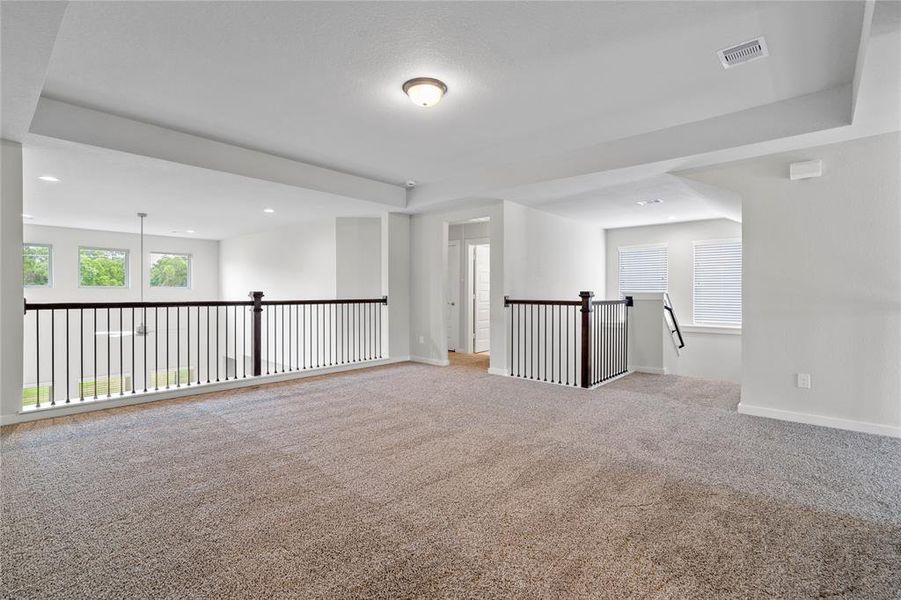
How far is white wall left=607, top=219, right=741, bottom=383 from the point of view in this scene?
706cm

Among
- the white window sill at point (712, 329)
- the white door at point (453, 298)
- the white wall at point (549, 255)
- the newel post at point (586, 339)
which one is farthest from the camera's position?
the white door at point (453, 298)

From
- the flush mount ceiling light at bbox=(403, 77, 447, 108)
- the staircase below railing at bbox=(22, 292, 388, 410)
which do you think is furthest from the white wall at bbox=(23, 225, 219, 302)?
the flush mount ceiling light at bbox=(403, 77, 447, 108)

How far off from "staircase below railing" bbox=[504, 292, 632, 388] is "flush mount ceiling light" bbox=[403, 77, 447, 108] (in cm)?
305

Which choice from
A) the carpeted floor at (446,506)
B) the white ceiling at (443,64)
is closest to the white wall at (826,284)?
the carpeted floor at (446,506)

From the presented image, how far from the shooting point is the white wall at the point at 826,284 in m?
3.43

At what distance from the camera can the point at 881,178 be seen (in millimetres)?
3438

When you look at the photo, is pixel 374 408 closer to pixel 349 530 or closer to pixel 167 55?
pixel 349 530

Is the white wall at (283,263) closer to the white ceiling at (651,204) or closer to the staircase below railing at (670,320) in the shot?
the white ceiling at (651,204)

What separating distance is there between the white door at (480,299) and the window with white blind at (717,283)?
3.80 m

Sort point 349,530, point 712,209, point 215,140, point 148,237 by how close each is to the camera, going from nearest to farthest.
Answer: point 349,530, point 215,140, point 712,209, point 148,237

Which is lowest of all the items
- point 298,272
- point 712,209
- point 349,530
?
point 349,530

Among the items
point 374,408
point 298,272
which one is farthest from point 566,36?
point 298,272

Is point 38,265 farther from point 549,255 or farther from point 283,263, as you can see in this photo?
point 549,255

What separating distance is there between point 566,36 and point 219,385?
4924mm
